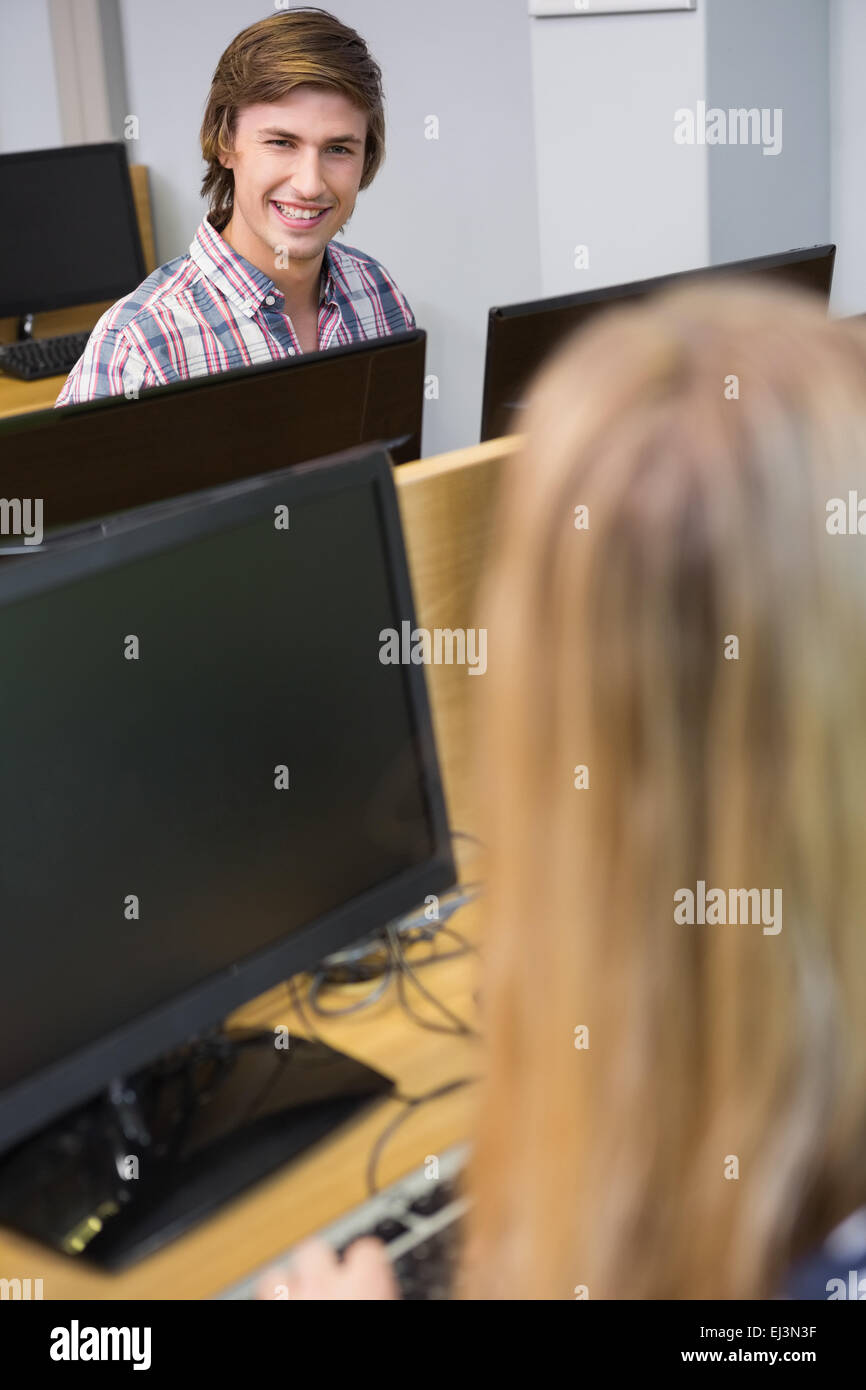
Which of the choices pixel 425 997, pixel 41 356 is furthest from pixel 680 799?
pixel 41 356

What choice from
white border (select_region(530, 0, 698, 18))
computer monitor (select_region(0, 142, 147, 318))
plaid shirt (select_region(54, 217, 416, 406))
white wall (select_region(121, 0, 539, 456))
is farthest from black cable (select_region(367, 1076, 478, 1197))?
computer monitor (select_region(0, 142, 147, 318))

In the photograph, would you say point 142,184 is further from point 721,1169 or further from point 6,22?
point 721,1169

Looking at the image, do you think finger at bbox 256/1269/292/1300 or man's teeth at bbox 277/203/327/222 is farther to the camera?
man's teeth at bbox 277/203/327/222

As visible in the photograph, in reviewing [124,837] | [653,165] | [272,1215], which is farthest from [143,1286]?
[653,165]

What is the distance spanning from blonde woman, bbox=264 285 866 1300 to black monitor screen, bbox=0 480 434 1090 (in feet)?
1.18

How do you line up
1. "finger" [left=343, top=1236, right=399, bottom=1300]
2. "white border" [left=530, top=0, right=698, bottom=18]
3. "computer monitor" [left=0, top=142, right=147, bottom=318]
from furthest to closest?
"computer monitor" [left=0, top=142, right=147, bottom=318] → "white border" [left=530, top=0, right=698, bottom=18] → "finger" [left=343, top=1236, right=399, bottom=1300]

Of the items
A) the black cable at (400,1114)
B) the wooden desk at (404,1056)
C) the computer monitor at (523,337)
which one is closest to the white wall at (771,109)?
the computer monitor at (523,337)

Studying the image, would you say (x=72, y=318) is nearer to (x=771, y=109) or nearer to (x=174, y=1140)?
(x=771, y=109)

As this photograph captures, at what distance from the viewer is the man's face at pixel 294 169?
211 cm

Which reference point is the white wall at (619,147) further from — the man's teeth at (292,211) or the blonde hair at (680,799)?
the blonde hair at (680,799)

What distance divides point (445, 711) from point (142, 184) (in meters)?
2.68

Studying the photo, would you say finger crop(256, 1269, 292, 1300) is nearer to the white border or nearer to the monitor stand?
the monitor stand

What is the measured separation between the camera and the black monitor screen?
91cm

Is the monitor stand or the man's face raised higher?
the man's face
